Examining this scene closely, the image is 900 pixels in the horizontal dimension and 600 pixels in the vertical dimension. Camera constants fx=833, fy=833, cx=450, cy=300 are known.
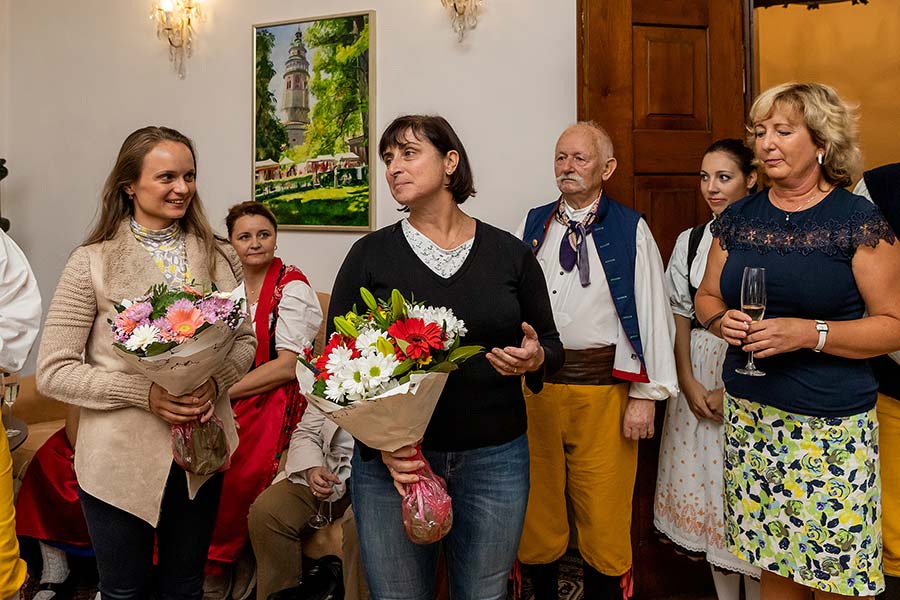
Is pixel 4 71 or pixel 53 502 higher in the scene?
pixel 4 71

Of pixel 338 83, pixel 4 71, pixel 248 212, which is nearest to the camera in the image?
pixel 248 212

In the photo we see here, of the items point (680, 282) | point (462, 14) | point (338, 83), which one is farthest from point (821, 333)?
point (338, 83)

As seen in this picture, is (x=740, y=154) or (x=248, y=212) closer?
(x=740, y=154)

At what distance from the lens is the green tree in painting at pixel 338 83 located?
4496 mm

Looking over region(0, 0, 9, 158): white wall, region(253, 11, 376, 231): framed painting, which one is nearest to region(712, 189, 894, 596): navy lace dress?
region(253, 11, 376, 231): framed painting

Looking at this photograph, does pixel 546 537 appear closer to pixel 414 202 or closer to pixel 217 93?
pixel 414 202

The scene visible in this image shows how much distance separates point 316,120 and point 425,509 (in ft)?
10.8

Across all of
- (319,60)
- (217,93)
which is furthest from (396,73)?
(217,93)

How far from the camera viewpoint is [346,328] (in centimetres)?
177

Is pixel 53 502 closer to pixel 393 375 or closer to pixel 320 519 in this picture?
pixel 320 519

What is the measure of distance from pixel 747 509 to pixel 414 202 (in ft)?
4.00

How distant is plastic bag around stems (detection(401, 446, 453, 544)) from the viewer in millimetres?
Result: 1807

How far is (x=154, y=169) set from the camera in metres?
2.13

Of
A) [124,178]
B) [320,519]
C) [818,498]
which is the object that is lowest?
[320,519]
